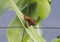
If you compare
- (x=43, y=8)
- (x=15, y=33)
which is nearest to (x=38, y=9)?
(x=43, y=8)

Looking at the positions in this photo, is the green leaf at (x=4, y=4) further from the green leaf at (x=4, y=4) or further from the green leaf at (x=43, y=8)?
the green leaf at (x=43, y=8)

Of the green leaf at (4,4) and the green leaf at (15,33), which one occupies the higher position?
the green leaf at (4,4)

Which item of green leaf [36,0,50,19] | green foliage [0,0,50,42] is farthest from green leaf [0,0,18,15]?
green leaf [36,0,50,19]

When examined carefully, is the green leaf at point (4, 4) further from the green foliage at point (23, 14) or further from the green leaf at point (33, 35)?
the green leaf at point (33, 35)

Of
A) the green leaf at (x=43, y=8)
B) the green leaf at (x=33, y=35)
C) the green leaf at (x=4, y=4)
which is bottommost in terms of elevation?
the green leaf at (x=33, y=35)

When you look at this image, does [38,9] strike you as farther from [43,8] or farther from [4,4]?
[4,4]

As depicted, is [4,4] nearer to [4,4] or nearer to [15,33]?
[4,4]

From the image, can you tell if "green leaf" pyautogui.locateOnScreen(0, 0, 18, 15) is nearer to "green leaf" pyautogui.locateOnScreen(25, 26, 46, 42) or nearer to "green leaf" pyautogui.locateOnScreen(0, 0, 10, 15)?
"green leaf" pyautogui.locateOnScreen(0, 0, 10, 15)

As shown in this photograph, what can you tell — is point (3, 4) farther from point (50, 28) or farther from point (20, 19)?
point (50, 28)

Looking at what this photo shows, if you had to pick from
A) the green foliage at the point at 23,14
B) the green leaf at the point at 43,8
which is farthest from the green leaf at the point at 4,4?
the green leaf at the point at 43,8

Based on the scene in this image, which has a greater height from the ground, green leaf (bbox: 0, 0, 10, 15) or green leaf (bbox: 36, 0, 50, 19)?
green leaf (bbox: 0, 0, 10, 15)

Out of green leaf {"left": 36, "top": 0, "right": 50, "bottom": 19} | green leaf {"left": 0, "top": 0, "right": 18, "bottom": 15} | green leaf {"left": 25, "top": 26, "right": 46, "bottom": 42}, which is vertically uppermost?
green leaf {"left": 0, "top": 0, "right": 18, "bottom": 15}

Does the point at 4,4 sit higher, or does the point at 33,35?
the point at 4,4
